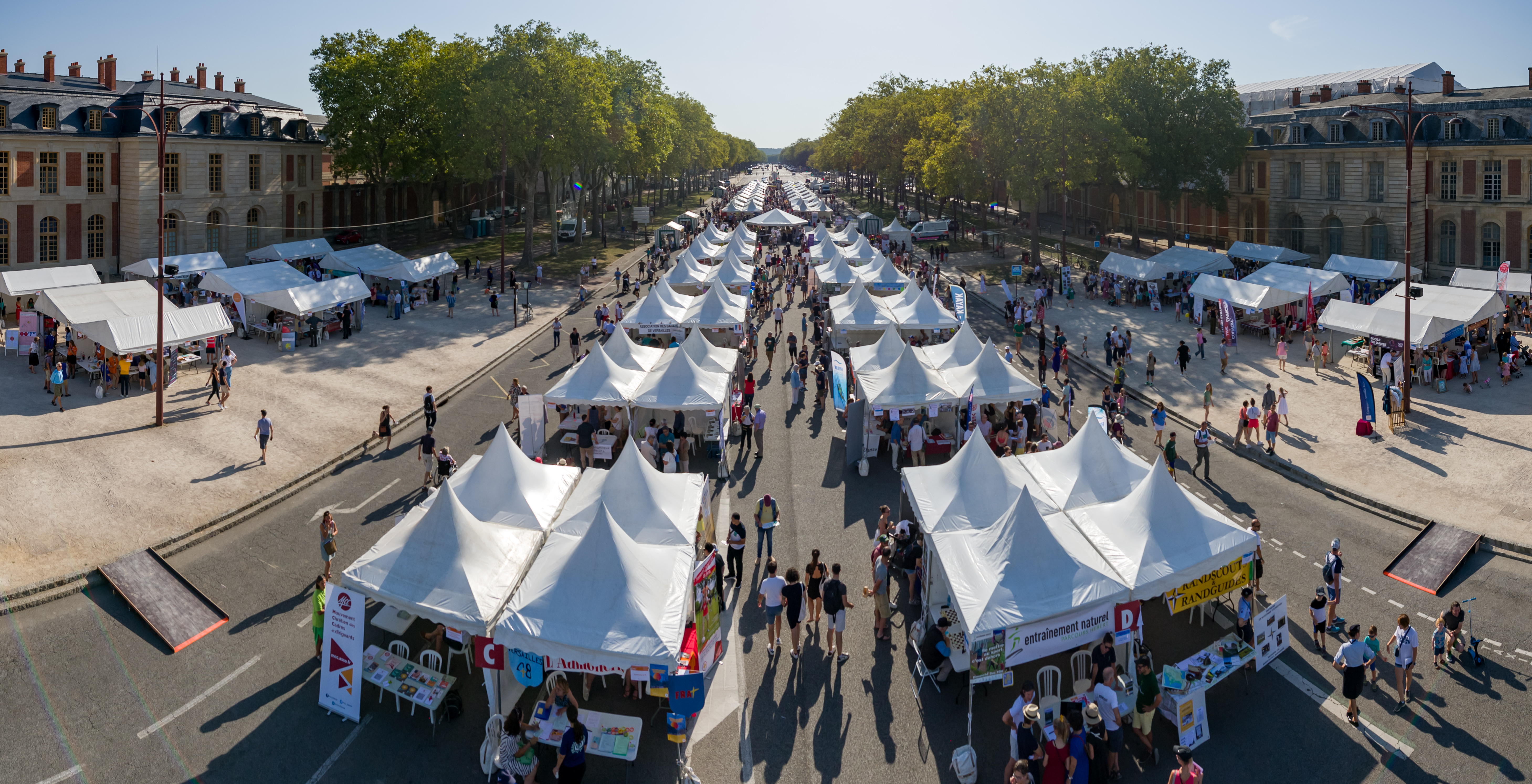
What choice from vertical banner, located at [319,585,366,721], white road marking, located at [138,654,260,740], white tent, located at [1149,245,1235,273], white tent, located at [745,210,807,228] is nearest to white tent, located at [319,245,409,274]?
white tent, located at [745,210,807,228]

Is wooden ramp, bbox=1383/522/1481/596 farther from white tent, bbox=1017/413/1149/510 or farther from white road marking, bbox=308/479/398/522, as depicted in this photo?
white road marking, bbox=308/479/398/522

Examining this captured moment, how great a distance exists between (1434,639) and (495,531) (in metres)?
14.1

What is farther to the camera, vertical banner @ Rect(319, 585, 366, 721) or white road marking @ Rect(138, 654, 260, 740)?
vertical banner @ Rect(319, 585, 366, 721)

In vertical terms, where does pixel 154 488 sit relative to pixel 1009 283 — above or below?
below

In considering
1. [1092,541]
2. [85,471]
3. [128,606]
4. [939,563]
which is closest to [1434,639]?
[1092,541]

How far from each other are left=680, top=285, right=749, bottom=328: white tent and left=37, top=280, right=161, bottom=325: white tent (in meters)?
16.0

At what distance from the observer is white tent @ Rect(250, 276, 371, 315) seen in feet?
111

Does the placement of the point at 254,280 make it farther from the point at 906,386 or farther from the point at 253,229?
the point at 906,386

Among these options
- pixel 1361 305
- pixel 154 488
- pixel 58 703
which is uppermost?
pixel 1361 305

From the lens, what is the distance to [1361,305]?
29.8 meters

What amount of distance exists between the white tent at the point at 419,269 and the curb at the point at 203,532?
15666 millimetres

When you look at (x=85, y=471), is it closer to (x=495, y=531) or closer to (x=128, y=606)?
(x=128, y=606)

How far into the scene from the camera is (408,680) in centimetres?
1208

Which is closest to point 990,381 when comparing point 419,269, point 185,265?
point 419,269
